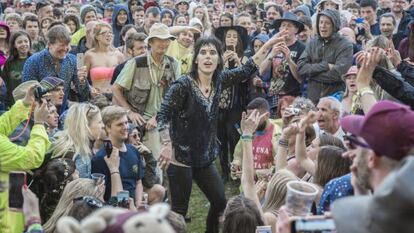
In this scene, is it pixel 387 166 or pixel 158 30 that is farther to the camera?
pixel 158 30

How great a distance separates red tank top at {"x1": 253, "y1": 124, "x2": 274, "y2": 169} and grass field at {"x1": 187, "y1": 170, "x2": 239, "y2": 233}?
0.86 m

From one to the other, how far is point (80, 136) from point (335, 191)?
282cm

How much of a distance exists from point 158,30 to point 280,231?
17.1ft

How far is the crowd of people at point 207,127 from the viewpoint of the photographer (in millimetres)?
2816

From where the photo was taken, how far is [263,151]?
744 cm

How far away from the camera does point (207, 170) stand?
6586 mm

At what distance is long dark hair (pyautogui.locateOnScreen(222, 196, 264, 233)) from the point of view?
4.36m

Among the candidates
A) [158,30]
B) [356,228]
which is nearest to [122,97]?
Result: [158,30]

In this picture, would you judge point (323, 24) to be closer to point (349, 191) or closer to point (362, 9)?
point (362, 9)

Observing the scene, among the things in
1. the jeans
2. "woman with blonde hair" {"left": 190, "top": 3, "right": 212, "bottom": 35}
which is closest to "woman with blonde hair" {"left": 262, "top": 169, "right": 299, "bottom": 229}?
the jeans

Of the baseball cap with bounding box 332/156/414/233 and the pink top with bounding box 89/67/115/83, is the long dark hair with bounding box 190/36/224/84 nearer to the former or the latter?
the pink top with bounding box 89/67/115/83

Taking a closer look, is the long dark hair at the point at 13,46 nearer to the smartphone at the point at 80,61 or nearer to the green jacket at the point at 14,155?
the smartphone at the point at 80,61

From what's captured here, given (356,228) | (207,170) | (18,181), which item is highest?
(356,228)

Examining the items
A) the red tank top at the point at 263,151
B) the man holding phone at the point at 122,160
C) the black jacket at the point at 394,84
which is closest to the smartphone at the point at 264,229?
the black jacket at the point at 394,84
